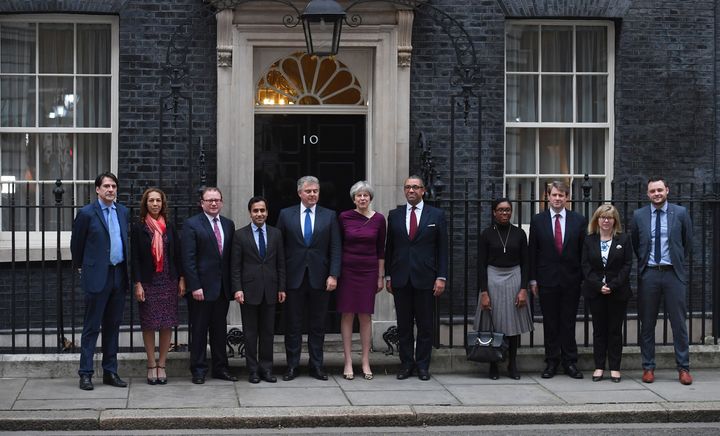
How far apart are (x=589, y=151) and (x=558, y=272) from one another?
2.90 metres

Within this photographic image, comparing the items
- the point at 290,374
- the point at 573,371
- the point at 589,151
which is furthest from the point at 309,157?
the point at 573,371

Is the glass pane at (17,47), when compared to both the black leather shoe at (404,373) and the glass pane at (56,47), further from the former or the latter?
the black leather shoe at (404,373)

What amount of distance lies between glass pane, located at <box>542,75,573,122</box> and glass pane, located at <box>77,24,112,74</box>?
4656 millimetres

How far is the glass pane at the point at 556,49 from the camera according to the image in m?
13.2

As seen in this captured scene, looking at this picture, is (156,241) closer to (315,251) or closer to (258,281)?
(258,281)

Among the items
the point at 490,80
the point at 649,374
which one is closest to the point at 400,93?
the point at 490,80

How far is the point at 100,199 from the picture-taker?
10.2 meters

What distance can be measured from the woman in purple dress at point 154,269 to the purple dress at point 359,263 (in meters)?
1.46

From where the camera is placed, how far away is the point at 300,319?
35.3 feet

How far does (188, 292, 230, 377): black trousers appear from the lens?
10.5 meters

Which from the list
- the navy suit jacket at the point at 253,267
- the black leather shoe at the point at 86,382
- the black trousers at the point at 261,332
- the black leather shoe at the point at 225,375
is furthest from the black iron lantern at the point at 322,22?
the black leather shoe at the point at 86,382

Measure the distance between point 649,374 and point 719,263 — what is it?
5.99ft

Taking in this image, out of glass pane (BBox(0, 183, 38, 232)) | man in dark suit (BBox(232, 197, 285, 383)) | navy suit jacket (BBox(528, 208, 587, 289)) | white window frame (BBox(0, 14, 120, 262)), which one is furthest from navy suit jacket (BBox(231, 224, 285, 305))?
glass pane (BBox(0, 183, 38, 232))

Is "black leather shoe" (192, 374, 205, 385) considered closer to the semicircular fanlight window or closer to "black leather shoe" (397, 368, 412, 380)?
"black leather shoe" (397, 368, 412, 380)
